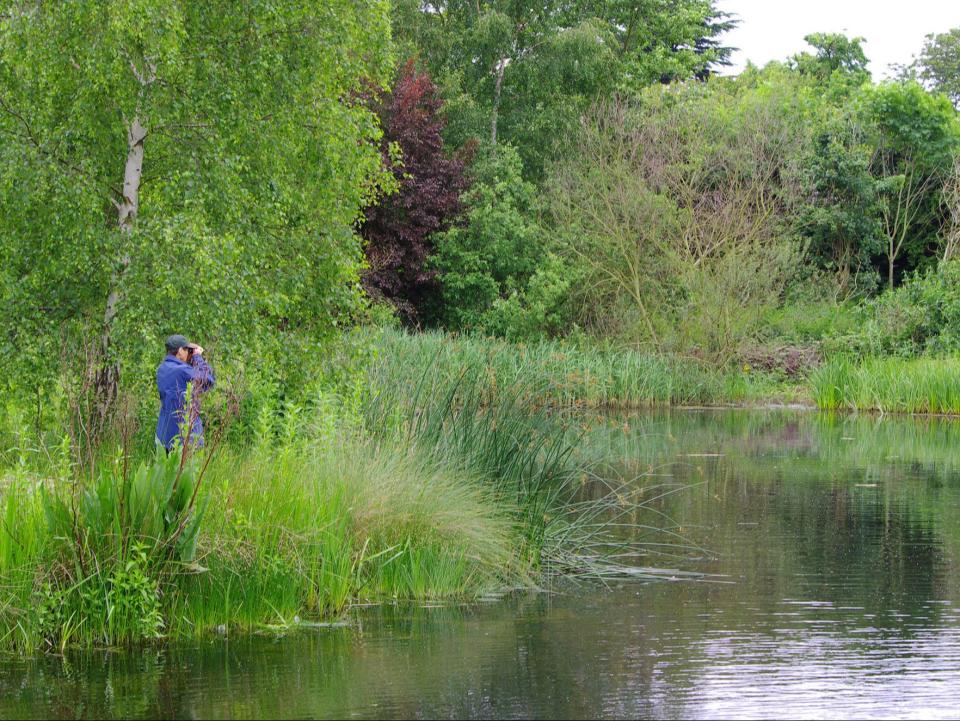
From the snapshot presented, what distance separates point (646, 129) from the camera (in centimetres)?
2981

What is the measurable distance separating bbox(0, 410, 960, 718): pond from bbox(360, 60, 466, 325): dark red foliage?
17219 mm

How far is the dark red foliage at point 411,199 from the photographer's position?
2844 cm

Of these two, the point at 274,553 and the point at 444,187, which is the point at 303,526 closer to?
the point at 274,553

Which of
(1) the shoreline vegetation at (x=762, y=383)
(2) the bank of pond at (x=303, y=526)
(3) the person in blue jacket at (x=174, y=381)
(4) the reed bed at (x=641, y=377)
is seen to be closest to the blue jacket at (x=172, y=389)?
(3) the person in blue jacket at (x=174, y=381)

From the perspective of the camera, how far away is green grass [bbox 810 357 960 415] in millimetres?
26328

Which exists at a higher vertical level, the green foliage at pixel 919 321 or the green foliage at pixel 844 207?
the green foliage at pixel 844 207

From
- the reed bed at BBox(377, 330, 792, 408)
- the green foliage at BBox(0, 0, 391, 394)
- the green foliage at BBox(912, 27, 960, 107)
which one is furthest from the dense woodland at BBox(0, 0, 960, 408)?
the green foliage at BBox(912, 27, 960, 107)

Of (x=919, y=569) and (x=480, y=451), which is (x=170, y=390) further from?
(x=919, y=569)

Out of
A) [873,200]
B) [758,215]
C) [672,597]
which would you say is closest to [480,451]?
[672,597]

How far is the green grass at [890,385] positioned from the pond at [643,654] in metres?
14.6

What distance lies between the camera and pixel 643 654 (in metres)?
7.45

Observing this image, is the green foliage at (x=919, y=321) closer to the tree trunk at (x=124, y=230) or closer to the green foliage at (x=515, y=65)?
the green foliage at (x=515, y=65)

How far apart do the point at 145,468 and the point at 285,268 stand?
5.56 metres

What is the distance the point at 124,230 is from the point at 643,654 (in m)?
6.62
